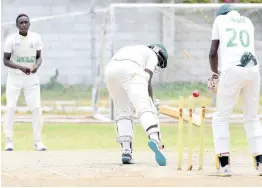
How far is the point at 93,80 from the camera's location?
2605 cm

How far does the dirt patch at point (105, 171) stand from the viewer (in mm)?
11211

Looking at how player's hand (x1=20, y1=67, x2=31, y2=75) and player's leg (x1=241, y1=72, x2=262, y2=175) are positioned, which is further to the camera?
player's hand (x1=20, y1=67, x2=31, y2=75)

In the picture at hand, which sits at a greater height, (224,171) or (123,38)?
(123,38)

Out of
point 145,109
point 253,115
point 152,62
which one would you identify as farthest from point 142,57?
point 253,115

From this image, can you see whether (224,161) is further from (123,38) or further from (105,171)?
(123,38)

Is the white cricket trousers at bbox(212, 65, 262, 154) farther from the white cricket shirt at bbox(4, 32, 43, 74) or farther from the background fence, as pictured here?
the background fence

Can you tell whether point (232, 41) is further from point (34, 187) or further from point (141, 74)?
point (34, 187)

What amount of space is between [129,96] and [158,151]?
0.83 meters

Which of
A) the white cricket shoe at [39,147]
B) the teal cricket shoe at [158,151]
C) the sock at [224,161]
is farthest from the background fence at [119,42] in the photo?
the sock at [224,161]

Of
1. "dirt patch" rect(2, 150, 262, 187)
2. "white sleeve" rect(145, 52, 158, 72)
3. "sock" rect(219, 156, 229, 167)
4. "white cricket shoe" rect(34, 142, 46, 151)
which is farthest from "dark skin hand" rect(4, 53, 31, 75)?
"sock" rect(219, 156, 229, 167)

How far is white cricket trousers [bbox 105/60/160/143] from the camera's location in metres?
12.9

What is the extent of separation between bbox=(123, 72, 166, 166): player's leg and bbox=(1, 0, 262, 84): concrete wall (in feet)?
34.9

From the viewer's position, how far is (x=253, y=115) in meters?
12.4

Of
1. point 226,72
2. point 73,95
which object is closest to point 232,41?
point 226,72
